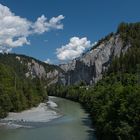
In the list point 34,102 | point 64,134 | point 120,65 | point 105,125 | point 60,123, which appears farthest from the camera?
point 120,65

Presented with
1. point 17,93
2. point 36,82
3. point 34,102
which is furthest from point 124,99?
point 36,82

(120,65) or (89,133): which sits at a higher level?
(120,65)

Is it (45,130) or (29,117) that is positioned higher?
(29,117)

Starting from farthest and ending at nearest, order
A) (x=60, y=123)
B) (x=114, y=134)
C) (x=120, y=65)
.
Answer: (x=120, y=65) < (x=60, y=123) < (x=114, y=134)

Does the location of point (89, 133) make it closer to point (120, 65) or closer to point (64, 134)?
point (64, 134)

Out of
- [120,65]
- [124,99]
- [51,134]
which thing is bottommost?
[51,134]

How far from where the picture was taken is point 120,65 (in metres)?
188

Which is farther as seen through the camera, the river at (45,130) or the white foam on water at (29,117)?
the white foam on water at (29,117)

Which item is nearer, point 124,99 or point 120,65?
point 124,99

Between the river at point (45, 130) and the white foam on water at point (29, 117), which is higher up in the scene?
the white foam on water at point (29, 117)

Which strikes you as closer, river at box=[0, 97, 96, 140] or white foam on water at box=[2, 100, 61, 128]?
river at box=[0, 97, 96, 140]

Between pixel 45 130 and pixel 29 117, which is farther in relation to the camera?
pixel 29 117

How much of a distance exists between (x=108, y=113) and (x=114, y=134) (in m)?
8.15

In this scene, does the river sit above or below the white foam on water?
below
